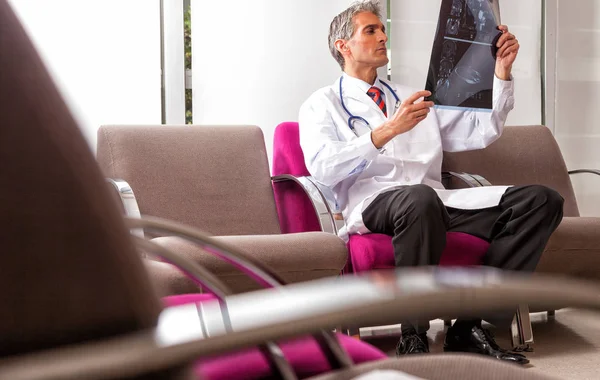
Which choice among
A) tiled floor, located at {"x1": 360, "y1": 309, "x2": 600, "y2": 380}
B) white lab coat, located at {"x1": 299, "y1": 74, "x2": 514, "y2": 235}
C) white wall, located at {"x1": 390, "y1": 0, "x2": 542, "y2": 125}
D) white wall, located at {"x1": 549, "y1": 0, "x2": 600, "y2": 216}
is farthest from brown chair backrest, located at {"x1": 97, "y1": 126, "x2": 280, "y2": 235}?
white wall, located at {"x1": 549, "y1": 0, "x2": 600, "y2": 216}

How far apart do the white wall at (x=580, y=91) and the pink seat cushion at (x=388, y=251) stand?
7.04 feet

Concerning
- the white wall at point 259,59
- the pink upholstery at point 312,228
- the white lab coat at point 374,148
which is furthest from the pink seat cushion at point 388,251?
the white wall at point 259,59

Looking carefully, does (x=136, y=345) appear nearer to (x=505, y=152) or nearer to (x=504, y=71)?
(x=504, y=71)

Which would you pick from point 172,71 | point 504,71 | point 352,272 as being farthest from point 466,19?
point 172,71

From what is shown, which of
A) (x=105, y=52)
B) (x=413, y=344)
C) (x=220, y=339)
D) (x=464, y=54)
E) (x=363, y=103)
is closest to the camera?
(x=220, y=339)

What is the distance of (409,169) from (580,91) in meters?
2.06

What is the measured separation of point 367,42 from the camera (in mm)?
3486

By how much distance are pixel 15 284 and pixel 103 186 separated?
69 mm

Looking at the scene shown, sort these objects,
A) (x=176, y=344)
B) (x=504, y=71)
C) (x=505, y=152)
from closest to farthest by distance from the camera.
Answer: (x=176, y=344) < (x=504, y=71) < (x=505, y=152)

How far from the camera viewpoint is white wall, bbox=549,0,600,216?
4762 mm

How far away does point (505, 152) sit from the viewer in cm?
392

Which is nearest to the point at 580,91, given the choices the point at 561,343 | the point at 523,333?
the point at 561,343

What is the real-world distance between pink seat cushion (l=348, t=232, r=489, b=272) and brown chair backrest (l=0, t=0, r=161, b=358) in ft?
7.92

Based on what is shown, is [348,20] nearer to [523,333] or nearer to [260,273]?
[523,333]
